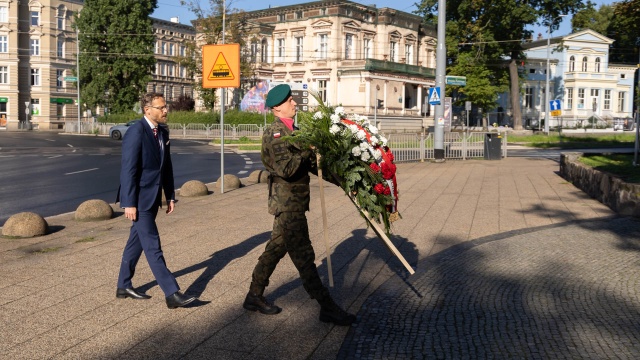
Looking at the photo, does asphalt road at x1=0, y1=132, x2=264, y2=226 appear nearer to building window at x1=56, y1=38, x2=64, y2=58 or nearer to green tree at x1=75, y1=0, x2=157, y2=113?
green tree at x1=75, y1=0, x2=157, y2=113

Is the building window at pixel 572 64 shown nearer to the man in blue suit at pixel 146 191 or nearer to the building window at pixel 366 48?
the building window at pixel 366 48

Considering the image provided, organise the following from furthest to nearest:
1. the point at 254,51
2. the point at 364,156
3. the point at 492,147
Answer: the point at 254,51
the point at 492,147
the point at 364,156

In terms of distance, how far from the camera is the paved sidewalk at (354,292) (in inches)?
194

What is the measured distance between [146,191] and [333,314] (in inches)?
76.5

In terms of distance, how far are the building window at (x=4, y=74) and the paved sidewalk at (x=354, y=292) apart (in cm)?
7175

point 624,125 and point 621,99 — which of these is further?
point 621,99

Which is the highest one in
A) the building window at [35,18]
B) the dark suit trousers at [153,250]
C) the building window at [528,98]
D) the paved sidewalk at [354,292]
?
the building window at [35,18]

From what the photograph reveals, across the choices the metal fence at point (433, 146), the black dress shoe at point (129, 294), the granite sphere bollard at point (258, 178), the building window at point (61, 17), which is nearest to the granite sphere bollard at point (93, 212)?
the black dress shoe at point (129, 294)

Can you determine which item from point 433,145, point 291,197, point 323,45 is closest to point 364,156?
point 291,197

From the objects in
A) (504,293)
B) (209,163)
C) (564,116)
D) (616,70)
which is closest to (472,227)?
(504,293)

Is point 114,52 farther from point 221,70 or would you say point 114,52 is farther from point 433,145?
point 221,70

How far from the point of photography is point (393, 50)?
6950cm

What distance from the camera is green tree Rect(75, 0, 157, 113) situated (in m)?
62.4

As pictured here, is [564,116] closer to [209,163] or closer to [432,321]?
[209,163]
